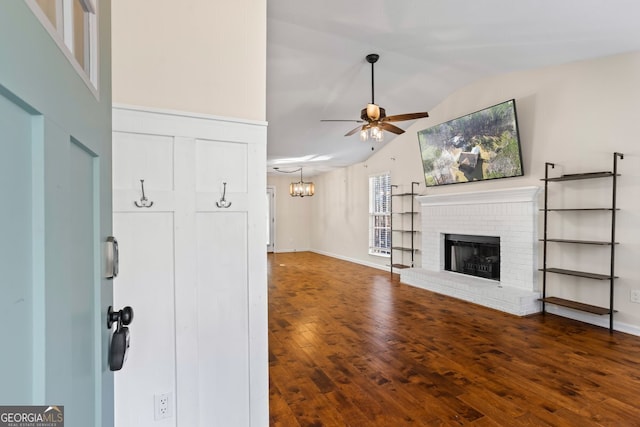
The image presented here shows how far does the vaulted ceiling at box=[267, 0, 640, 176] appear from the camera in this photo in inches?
110

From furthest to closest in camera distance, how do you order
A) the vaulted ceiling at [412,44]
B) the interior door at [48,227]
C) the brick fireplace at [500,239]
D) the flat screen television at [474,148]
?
the flat screen television at [474,148]
the brick fireplace at [500,239]
the vaulted ceiling at [412,44]
the interior door at [48,227]

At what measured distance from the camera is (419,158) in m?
6.13

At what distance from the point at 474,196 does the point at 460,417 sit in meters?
3.64

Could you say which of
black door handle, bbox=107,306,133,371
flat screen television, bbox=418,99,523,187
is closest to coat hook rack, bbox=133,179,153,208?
black door handle, bbox=107,306,133,371

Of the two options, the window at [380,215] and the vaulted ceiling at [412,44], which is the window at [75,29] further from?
the window at [380,215]

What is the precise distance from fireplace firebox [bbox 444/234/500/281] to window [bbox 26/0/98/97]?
5.17 meters

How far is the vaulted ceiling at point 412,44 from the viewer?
2.81m

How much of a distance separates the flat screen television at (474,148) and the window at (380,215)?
1543mm

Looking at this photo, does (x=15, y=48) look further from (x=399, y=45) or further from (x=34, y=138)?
(x=399, y=45)

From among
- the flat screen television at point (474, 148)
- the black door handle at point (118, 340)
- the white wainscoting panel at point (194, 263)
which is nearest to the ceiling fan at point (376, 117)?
the flat screen television at point (474, 148)

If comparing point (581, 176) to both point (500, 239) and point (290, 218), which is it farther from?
point (290, 218)

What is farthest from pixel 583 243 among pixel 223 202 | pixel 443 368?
pixel 223 202

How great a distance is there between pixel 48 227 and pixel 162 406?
4.26ft

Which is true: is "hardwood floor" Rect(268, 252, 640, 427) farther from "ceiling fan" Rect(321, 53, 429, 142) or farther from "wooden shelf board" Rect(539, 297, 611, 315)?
"ceiling fan" Rect(321, 53, 429, 142)
